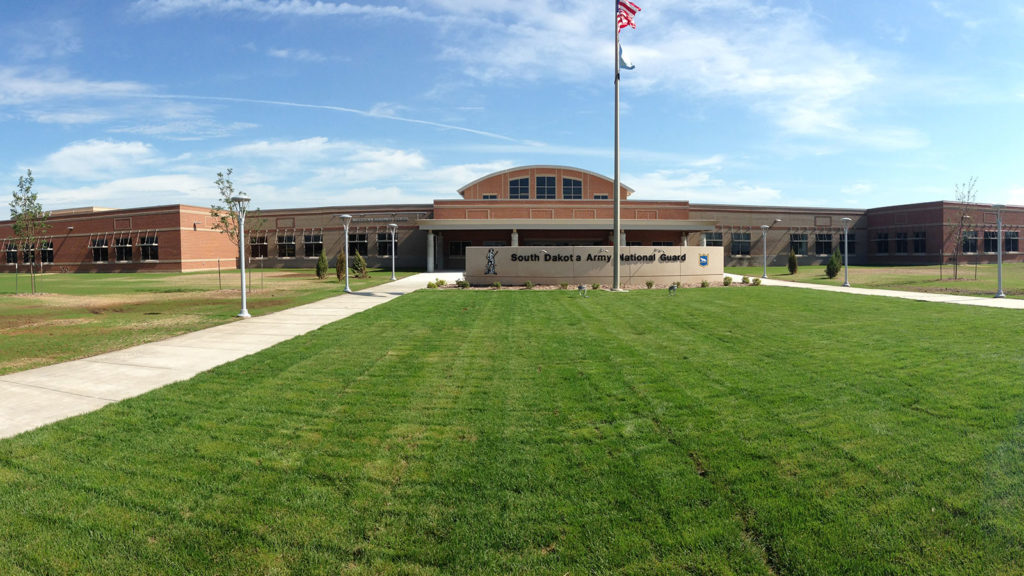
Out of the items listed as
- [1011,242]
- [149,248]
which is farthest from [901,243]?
[149,248]

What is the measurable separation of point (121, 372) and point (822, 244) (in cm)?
6695

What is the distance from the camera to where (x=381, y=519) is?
3781mm

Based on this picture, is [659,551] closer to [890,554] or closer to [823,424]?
[890,554]

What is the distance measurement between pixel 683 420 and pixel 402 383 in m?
3.69

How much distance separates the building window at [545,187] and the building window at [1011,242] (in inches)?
2060

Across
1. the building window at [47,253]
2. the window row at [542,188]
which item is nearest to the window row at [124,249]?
the building window at [47,253]

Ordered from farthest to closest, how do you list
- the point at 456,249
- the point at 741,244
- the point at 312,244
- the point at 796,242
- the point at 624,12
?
the point at 796,242 → the point at 741,244 → the point at 312,244 → the point at 456,249 → the point at 624,12

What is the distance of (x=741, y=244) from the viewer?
58.9 m

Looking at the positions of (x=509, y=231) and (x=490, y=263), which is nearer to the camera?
Answer: (x=490, y=263)

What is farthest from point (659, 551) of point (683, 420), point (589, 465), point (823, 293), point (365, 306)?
point (823, 293)

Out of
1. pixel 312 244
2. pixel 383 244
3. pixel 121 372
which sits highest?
pixel 312 244

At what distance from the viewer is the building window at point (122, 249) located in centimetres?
5550

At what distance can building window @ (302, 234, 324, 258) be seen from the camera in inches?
2206

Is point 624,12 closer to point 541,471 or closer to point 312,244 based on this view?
point 541,471
